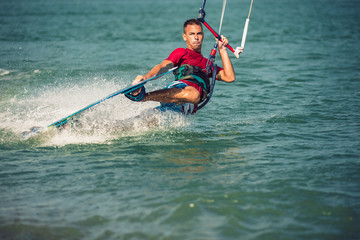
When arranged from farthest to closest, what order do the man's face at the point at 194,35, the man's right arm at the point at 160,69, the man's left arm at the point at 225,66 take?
the man's face at the point at 194,35
the man's left arm at the point at 225,66
the man's right arm at the point at 160,69

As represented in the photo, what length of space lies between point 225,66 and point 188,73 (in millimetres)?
662

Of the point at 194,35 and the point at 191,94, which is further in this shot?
the point at 194,35

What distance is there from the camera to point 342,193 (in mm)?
4695

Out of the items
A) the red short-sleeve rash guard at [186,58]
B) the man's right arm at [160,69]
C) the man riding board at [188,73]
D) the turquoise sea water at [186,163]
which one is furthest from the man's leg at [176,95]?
the turquoise sea water at [186,163]

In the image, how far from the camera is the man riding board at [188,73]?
650 centimetres

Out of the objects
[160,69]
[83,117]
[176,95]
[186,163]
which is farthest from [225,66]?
[83,117]

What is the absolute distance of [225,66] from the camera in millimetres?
6863

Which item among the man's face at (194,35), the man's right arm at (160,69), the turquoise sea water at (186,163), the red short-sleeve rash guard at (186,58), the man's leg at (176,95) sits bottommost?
the turquoise sea water at (186,163)

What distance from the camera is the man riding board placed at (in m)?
6.50

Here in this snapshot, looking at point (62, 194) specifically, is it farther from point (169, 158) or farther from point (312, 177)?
point (312, 177)

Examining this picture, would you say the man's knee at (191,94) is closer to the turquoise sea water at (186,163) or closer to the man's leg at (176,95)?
the man's leg at (176,95)

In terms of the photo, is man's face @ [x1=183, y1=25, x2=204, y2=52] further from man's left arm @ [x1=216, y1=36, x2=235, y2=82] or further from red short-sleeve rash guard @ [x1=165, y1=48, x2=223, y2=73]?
man's left arm @ [x1=216, y1=36, x2=235, y2=82]

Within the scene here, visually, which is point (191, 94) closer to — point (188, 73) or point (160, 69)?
point (188, 73)

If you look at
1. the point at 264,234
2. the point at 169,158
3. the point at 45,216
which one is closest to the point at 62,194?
the point at 45,216
